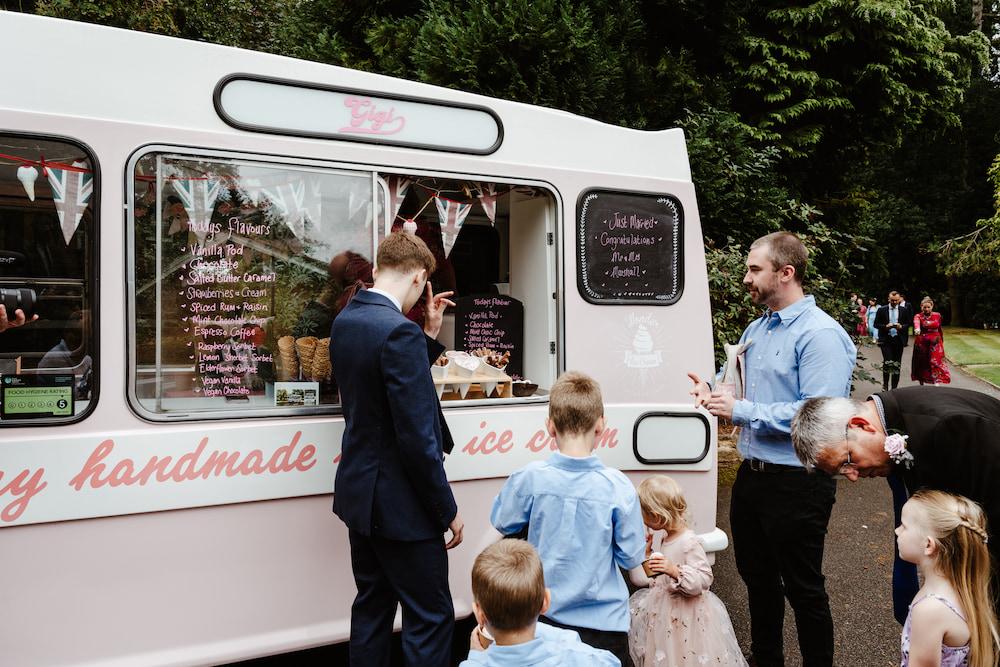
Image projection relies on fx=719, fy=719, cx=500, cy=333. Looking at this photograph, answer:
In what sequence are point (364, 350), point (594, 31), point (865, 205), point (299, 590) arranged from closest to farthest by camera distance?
point (364, 350)
point (299, 590)
point (594, 31)
point (865, 205)

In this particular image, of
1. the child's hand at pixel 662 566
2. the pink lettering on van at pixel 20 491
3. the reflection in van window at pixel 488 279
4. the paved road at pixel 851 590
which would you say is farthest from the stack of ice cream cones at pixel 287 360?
the child's hand at pixel 662 566

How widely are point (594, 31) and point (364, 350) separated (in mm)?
6222

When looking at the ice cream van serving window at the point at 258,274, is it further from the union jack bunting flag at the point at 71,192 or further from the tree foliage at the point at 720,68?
the tree foliage at the point at 720,68

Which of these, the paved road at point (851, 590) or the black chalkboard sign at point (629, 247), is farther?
the paved road at point (851, 590)

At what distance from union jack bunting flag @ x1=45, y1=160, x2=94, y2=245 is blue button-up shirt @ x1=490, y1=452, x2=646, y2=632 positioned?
1927mm

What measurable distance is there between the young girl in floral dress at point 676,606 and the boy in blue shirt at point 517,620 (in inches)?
32.0

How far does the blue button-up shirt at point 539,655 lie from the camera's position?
1897 millimetres

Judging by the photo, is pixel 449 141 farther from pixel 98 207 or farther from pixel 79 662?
pixel 79 662

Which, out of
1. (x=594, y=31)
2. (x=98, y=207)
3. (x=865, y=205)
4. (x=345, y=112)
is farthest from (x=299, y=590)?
(x=865, y=205)

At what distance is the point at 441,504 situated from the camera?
265 centimetres

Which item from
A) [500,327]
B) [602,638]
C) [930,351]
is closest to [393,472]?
[602,638]

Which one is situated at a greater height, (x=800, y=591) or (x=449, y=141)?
(x=449, y=141)

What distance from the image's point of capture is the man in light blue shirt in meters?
3.04

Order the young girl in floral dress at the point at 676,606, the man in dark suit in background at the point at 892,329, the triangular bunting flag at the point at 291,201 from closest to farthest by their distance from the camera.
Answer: the young girl in floral dress at the point at 676,606 → the triangular bunting flag at the point at 291,201 → the man in dark suit in background at the point at 892,329
